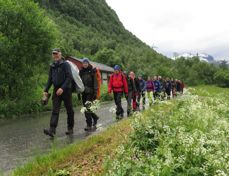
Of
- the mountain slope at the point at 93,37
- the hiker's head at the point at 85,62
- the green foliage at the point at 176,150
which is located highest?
the mountain slope at the point at 93,37

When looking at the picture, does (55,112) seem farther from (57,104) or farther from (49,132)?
(49,132)

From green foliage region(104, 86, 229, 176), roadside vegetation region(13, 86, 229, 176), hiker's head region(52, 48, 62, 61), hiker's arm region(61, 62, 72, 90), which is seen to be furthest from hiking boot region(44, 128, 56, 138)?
green foliage region(104, 86, 229, 176)

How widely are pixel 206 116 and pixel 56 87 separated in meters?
4.43

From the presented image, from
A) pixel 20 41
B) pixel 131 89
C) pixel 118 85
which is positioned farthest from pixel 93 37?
pixel 118 85

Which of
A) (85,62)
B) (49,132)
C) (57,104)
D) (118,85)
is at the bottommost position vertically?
(49,132)

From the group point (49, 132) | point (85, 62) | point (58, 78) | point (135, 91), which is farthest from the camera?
point (135, 91)

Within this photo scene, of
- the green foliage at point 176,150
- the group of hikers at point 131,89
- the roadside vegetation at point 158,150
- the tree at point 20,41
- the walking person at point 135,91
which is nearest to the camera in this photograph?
the green foliage at point 176,150

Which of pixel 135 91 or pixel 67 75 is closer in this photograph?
pixel 67 75

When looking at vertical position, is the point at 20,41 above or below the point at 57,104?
above

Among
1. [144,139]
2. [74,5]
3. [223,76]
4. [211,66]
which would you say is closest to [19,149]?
[144,139]

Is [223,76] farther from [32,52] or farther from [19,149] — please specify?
[19,149]

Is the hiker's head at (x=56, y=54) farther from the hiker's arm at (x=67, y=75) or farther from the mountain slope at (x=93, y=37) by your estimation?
the mountain slope at (x=93, y=37)

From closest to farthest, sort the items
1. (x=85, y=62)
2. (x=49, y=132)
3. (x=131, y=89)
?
(x=49, y=132)
(x=85, y=62)
(x=131, y=89)

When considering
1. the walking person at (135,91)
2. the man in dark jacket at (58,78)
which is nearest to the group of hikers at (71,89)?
the man in dark jacket at (58,78)
